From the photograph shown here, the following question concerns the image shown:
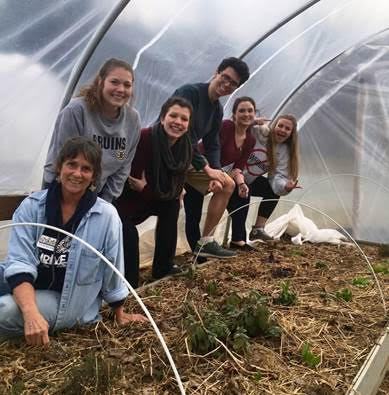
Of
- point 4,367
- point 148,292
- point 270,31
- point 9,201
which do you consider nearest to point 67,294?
point 4,367

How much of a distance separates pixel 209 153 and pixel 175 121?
36.3 inches

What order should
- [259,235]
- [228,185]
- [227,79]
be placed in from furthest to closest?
[259,235]
[228,185]
[227,79]

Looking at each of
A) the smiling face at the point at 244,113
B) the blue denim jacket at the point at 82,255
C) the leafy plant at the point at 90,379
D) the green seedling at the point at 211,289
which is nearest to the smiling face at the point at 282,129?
the smiling face at the point at 244,113

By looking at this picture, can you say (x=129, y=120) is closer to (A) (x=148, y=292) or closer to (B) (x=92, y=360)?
(A) (x=148, y=292)

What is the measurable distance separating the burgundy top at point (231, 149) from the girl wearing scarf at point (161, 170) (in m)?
Result: 1.16

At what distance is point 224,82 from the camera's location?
3445 mm

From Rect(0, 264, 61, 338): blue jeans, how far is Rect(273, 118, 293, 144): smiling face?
3151 millimetres

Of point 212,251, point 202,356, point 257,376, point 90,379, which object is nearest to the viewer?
point 90,379

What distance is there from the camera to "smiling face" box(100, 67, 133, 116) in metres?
2.57

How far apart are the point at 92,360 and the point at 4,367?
475mm

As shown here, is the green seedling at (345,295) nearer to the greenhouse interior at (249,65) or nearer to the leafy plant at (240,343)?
the greenhouse interior at (249,65)

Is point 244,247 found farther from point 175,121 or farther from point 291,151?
point 175,121

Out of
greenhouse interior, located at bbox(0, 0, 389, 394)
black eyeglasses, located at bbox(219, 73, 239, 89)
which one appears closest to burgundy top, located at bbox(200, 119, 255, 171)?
greenhouse interior, located at bbox(0, 0, 389, 394)

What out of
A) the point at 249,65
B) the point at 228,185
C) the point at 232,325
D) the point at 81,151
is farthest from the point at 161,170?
the point at 249,65
